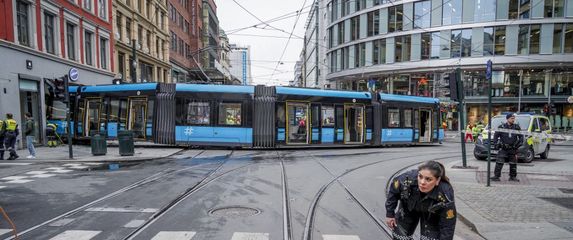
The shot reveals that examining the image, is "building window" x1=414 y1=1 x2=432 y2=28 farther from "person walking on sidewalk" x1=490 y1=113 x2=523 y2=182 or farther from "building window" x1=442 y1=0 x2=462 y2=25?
"person walking on sidewalk" x1=490 y1=113 x2=523 y2=182

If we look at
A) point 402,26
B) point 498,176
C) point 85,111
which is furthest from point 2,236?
point 402,26

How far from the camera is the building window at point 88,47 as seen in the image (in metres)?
24.8

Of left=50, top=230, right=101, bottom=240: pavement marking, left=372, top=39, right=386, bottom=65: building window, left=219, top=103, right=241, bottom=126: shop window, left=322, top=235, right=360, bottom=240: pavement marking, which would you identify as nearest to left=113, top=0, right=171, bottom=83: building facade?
left=219, top=103, right=241, bottom=126: shop window

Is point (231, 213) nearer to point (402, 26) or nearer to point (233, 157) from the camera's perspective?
point (233, 157)

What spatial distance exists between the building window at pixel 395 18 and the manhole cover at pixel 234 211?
39337 mm

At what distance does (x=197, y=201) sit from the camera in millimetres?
7422

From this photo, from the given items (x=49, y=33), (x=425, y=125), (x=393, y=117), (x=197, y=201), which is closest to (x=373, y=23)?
(x=425, y=125)

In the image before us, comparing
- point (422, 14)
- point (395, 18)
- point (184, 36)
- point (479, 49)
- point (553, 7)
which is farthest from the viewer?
point (184, 36)

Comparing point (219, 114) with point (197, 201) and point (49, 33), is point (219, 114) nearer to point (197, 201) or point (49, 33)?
point (197, 201)

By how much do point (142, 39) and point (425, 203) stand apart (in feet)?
116

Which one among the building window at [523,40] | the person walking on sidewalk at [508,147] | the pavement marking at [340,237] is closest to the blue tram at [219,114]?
the person walking on sidewalk at [508,147]

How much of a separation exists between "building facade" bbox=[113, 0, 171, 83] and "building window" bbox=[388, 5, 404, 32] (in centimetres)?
2518

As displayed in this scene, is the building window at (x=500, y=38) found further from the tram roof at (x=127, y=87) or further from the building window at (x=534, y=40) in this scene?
the tram roof at (x=127, y=87)

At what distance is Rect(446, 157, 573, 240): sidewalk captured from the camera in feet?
18.2
